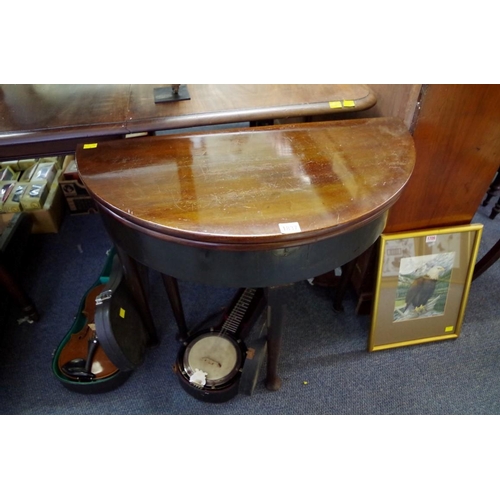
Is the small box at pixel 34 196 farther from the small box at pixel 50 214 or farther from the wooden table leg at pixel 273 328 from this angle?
the wooden table leg at pixel 273 328

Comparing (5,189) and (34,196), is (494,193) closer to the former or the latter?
(34,196)

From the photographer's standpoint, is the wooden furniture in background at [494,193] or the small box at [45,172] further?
the small box at [45,172]

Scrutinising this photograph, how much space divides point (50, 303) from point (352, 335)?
118 cm

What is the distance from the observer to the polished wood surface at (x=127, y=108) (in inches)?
37.6

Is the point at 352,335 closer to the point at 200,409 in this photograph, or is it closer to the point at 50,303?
the point at 200,409

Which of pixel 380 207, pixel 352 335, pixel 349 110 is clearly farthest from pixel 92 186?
pixel 352 335

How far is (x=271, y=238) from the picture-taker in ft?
2.18

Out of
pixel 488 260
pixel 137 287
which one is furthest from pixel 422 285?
pixel 137 287

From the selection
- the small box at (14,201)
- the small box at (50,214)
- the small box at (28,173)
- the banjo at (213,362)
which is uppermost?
the small box at (28,173)

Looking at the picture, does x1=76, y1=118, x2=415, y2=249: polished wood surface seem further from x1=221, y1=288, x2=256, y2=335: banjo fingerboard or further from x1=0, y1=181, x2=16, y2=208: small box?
x1=0, y1=181, x2=16, y2=208: small box

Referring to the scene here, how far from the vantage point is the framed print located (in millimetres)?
1214

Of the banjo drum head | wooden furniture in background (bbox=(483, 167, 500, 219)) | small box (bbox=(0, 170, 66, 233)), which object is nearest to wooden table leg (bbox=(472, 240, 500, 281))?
wooden furniture in background (bbox=(483, 167, 500, 219))

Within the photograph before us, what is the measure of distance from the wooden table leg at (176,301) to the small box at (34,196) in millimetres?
875

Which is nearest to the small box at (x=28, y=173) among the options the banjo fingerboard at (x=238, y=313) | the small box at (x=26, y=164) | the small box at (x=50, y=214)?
the small box at (x=26, y=164)
